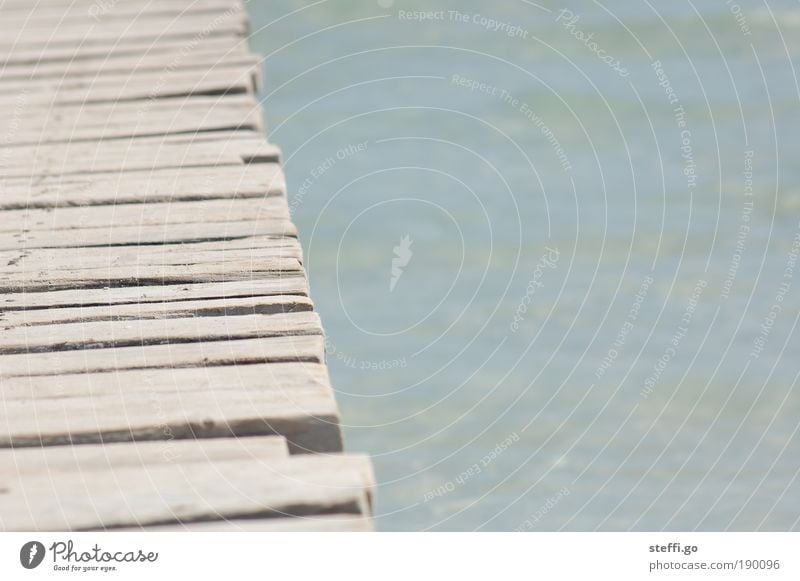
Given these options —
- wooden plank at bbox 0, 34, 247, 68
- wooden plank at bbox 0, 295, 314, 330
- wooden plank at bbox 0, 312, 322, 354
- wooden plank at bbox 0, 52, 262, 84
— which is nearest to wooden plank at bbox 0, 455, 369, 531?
wooden plank at bbox 0, 312, 322, 354

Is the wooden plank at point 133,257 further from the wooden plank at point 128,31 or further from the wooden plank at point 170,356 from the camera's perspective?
the wooden plank at point 128,31

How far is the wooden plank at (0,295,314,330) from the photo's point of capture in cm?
321

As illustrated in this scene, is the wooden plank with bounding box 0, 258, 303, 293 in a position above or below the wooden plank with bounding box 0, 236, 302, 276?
below

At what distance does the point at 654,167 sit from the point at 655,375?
2202 millimetres

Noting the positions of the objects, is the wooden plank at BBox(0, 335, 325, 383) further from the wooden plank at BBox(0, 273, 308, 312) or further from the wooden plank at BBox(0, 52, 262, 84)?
the wooden plank at BBox(0, 52, 262, 84)

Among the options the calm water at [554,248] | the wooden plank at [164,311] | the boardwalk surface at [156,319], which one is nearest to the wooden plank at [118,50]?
→ the boardwalk surface at [156,319]

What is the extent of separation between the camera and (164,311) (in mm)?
3229

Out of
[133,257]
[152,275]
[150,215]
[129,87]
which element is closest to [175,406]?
[152,275]

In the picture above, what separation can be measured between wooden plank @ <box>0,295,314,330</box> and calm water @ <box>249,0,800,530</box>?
7.27 ft

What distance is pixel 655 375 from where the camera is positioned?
6.03 meters

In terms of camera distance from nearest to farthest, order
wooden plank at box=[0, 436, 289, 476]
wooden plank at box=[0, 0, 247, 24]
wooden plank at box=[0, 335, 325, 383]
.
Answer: wooden plank at box=[0, 436, 289, 476] → wooden plank at box=[0, 335, 325, 383] → wooden plank at box=[0, 0, 247, 24]

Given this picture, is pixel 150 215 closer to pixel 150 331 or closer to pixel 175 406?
pixel 150 331

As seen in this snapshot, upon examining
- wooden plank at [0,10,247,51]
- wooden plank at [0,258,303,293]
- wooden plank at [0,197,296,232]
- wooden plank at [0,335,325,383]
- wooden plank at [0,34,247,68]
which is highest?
wooden plank at [0,10,247,51]
